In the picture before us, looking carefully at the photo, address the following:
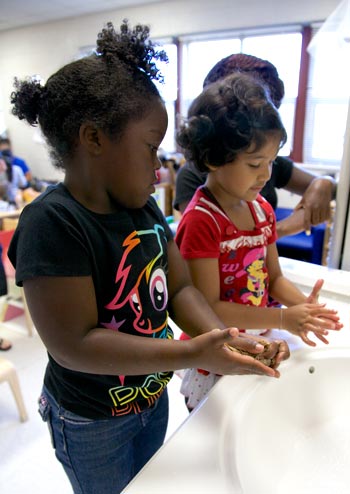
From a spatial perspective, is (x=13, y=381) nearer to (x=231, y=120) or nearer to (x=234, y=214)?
(x=234, y=214)

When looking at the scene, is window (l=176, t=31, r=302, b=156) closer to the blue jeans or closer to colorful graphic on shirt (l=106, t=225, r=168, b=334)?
colorful graphic on shirt (l=106, t=225, r=168, b=334)

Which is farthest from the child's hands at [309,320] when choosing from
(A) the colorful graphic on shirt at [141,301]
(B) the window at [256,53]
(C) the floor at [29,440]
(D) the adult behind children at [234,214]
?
(B) the window at [256,53]

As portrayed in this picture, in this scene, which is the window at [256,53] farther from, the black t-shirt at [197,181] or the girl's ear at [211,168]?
the girl's ear at [211,168]

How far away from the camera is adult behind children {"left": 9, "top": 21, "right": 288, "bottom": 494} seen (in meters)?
0.48

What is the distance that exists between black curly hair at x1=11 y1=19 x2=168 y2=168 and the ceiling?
4.43 meters

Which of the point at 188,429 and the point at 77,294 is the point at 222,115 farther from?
the point at 188,429

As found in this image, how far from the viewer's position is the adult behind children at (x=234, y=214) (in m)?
0.69

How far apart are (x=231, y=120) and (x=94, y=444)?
2.00ft

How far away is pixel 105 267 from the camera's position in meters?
0.55

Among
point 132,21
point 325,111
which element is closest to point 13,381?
point 132,21

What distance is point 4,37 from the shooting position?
18.2 ft

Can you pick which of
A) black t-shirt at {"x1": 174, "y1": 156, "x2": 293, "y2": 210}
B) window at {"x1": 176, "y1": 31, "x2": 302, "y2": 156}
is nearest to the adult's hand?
black t-shirt at {"x1": 174, "y1": 156, "x2": 293, "y2": 210}

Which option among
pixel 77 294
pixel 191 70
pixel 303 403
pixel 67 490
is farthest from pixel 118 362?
pixel 191 70

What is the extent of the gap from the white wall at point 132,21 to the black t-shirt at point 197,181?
184 centimetres
